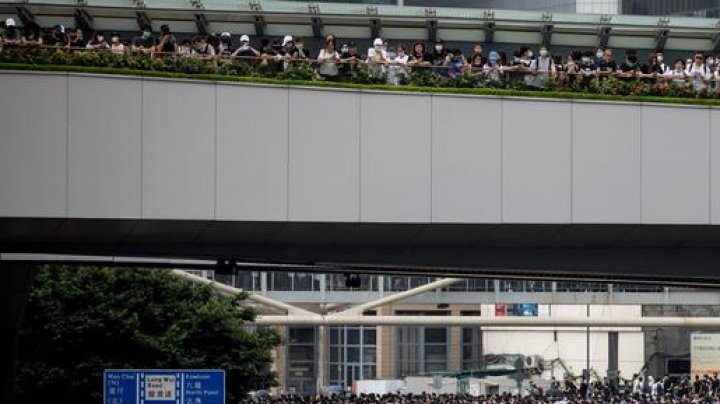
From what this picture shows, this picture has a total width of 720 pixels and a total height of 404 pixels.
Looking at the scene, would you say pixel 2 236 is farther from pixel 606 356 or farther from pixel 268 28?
pixel 606 356

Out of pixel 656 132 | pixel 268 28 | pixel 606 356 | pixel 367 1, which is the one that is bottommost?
pixel 606 356

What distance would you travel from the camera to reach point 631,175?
2967cm

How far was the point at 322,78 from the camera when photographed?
29.5m

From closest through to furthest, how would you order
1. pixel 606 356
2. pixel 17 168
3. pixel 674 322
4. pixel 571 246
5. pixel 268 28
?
pixel 17 168 → pixel 571 246 → pixel 268 28 → pixel 674 322 → pixel 606 356

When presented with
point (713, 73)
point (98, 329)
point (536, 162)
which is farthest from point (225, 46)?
point (98, 329)

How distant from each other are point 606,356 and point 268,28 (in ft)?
229

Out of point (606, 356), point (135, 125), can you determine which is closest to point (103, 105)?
point (135, 125)

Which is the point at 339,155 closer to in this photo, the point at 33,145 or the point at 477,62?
the point at 477,62

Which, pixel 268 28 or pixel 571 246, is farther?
pixel 268 28

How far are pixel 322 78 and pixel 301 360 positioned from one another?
75.3 meters

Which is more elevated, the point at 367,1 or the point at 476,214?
the point at 367,1

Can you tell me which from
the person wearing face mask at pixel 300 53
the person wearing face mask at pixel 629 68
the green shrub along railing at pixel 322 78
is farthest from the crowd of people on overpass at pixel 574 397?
the green shrub along railing at pixel 322 78

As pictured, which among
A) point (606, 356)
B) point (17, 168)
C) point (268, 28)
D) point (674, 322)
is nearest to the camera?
point (17, 168)

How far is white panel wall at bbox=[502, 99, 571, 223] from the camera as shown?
29.3 meters
